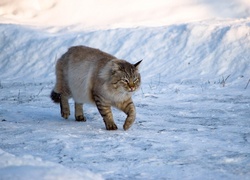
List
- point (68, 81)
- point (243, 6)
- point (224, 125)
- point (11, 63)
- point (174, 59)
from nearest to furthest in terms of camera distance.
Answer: point (224, 125) < point (68, 81) < point (174, 59) < point (11, 63) < point (243, 6)

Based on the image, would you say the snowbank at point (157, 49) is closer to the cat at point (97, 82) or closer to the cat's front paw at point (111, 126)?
the cat at point (97, 82)

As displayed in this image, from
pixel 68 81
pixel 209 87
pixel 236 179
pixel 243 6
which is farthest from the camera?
pixel 243 6

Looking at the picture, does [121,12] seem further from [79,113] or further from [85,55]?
[79,113]

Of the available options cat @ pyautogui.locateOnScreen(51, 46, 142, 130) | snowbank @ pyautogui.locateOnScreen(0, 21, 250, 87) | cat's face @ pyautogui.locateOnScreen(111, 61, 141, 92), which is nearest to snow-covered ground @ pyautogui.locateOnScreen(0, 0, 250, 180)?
snowbank @ pyautogui.locateOnScreen(0, 21, 250, 87)

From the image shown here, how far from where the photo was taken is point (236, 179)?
383 cm

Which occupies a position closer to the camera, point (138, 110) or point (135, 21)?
point (138, 110)

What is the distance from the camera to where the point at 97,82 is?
659 cm

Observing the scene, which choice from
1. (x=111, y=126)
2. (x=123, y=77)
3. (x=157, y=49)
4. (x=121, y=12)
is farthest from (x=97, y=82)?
(x=121, y=12)

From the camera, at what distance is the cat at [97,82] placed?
6387 millimetres

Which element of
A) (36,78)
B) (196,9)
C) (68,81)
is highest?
(196,9)

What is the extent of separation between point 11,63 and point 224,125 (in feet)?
32.2

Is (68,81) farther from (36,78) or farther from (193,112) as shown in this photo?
(36,78)

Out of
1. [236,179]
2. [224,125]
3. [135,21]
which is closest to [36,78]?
[135,21]

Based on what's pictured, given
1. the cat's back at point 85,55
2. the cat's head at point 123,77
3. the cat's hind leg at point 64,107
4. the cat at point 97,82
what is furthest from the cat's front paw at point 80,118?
the cat's head at point 123,77
